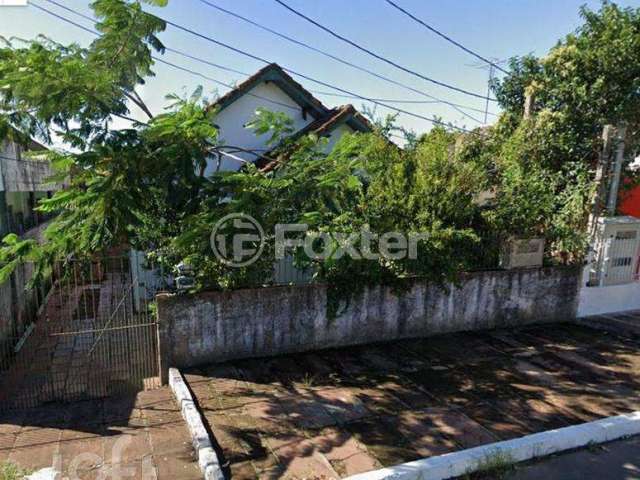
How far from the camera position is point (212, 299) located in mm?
6484

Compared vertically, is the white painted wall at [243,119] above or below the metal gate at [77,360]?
above

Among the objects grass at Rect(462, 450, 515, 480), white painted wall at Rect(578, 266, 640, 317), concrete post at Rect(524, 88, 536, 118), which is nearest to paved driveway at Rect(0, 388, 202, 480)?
grass at Rect(462, 450, 515, 480)

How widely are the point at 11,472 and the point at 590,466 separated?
6.10m

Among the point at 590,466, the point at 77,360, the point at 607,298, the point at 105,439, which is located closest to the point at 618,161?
the point at 607,298

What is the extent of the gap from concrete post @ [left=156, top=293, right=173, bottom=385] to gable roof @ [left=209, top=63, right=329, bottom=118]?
6279 mm

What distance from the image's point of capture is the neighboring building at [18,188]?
28.0ft

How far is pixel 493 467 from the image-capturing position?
4242mm

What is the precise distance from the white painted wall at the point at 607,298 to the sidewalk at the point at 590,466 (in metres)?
5.17

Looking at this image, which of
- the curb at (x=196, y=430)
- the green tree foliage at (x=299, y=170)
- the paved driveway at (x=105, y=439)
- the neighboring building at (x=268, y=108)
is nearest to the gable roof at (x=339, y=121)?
the neighboring building at (x=268, y=108)

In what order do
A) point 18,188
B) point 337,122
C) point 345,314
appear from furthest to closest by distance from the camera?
point 337,122, point 18,188, point 345,314

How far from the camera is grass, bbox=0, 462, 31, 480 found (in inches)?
160

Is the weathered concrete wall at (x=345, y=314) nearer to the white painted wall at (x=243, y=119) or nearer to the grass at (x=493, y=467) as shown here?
the grass at (x=493, y=467)

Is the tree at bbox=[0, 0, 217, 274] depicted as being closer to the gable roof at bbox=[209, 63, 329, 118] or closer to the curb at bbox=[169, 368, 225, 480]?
the curb at bbox=[169, 368, 225, 480]

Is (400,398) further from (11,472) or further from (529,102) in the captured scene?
(529,102)
